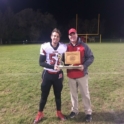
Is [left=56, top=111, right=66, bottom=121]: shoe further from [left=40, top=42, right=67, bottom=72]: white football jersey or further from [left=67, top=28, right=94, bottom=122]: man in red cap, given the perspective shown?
[left=40, top=42, right=67, bottom=72]: white football jersey

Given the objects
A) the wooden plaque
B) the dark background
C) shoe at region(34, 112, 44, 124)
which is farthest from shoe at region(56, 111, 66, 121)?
the dark background

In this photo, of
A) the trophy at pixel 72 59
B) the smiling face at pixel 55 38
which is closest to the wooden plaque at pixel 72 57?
the trophy at pixel 72 59

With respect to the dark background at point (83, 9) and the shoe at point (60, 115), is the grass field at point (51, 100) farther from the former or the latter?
the dark background at point (83, 9)

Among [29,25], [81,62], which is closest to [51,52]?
[81,62]

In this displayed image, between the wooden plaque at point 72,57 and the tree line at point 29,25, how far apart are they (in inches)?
1473

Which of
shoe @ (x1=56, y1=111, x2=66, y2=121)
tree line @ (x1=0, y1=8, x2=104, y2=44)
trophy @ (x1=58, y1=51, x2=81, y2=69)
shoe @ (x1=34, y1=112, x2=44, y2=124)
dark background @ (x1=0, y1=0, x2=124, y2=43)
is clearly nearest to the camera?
trophy @ (x1=58, y1=51, x2=81, y2=69)

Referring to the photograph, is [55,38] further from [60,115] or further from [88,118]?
[88,118]

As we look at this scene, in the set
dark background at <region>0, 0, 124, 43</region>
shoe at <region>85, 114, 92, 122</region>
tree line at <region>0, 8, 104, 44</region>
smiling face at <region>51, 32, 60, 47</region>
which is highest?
dark background at <region>0, 0, 124, 43</region>

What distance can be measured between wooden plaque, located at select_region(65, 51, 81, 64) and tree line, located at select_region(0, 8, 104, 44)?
1473 inches

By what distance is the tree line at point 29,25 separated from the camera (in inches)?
1609

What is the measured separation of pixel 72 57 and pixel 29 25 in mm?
41666

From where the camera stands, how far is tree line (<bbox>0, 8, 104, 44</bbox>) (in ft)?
134

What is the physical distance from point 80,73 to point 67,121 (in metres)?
0.88

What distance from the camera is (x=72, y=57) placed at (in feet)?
11.6
